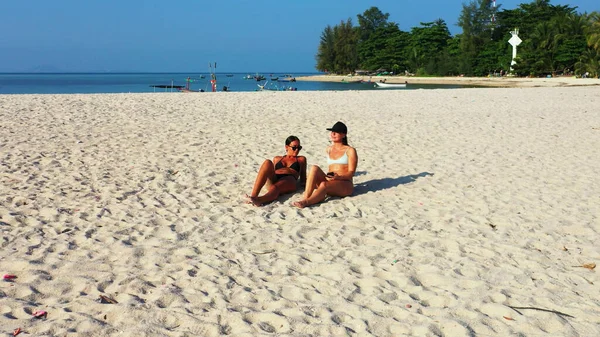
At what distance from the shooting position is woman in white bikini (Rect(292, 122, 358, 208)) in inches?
241

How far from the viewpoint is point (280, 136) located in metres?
11.2

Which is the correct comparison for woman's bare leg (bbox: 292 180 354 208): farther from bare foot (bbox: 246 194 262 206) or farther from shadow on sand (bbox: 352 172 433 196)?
bare foot (bbox: 246 194 262 206)

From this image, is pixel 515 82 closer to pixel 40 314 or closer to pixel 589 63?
pixel 589 63

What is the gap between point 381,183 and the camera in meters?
7.36

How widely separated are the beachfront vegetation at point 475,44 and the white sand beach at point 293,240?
168 feet

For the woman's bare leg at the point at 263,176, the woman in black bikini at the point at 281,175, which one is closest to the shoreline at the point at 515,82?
the woman in black bikini at the point at 281,175

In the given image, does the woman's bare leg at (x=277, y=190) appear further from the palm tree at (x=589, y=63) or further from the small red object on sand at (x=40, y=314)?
the palm tree at (x=589, y=63)

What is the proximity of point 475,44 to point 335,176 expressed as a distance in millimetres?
79738

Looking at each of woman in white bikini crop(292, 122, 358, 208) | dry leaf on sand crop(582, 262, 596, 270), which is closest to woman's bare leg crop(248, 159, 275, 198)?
woman in white bikini crop(292, 122, 358, 208)

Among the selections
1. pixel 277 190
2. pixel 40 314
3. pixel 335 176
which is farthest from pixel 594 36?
pixel 40 314

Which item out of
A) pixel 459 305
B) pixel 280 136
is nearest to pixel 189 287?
pixel 459 305

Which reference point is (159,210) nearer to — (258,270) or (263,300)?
(258,270)

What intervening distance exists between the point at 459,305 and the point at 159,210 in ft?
11.6

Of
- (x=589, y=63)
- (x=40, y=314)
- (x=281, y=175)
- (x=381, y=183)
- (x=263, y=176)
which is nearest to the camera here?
(x=40, y=314)
